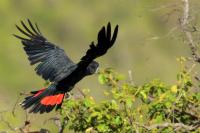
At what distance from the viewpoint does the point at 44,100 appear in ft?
29.0

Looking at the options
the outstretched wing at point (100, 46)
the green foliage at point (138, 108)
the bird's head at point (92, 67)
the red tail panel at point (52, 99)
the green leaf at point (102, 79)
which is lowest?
the green foliage at point (138, 108)

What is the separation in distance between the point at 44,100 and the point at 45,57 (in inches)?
49.5

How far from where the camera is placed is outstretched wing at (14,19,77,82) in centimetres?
946

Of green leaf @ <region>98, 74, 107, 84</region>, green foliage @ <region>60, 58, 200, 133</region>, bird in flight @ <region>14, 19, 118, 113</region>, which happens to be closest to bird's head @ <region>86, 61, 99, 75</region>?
bird in flight @ <region>14, 19, 118, 113</region>

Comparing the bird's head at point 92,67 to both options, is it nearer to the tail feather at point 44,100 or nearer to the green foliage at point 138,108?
the tail feather at point 44,100

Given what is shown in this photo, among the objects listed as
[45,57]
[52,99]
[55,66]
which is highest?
[45,57]

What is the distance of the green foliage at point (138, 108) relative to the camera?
300 inches

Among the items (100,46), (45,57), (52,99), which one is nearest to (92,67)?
(100,46)

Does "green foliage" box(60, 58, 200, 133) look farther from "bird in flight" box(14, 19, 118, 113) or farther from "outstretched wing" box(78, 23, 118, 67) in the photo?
"outstretched wing" box(78, 23, 118, 67)

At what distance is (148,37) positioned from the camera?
8.82 m

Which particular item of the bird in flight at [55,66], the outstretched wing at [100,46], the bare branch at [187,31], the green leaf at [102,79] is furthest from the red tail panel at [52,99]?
the bare branch at [187,31]

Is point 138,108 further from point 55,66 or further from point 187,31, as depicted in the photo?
point 55,66

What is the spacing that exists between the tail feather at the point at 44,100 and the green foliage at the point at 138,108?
1.38 ft

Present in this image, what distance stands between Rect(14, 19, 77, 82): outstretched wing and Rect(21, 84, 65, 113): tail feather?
349mm
